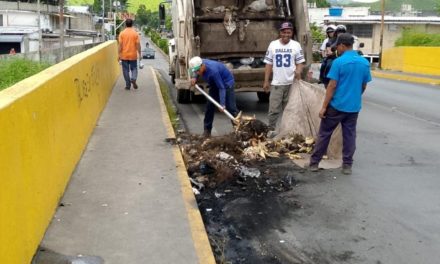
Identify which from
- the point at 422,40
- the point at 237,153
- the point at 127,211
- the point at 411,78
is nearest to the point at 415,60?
the point at 411,78

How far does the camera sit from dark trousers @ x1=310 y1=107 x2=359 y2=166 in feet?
22.6

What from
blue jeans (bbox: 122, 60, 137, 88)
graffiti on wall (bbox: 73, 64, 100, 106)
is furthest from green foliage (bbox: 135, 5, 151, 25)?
graffiti on wall (bbox: 73, 64, 100, 106)

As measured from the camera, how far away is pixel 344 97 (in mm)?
6781

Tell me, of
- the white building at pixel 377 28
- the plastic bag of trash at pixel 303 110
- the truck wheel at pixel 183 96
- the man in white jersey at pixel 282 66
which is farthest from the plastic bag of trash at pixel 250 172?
the white building at pixel 377 28

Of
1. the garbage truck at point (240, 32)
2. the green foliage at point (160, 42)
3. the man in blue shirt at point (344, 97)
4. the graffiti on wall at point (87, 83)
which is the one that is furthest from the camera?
the green foliage at point (160, 42)

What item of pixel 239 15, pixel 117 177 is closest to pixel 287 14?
pixel 239 15

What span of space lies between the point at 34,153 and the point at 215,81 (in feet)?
14.3

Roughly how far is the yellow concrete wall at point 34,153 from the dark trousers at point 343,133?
119 inches

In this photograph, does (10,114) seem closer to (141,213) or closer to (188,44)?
(141,213)

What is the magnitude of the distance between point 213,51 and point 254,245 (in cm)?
734

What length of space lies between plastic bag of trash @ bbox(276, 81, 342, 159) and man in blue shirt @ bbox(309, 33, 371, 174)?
0.84 meters

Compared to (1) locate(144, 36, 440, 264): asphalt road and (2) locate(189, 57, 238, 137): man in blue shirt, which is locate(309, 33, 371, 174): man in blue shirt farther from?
(2) locate(189, 57, 238, 137): man in blue shirt

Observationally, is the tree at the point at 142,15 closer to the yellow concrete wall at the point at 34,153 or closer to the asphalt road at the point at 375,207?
the asphalt road at the point at 375,207

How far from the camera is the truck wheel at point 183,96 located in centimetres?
1299
